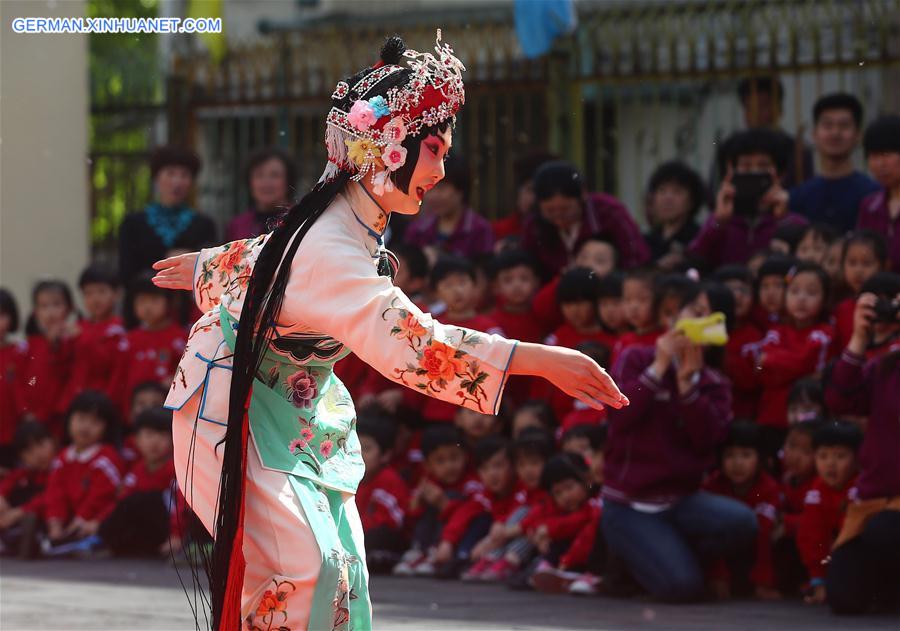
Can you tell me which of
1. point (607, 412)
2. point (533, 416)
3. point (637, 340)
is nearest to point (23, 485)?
point (533, 416)

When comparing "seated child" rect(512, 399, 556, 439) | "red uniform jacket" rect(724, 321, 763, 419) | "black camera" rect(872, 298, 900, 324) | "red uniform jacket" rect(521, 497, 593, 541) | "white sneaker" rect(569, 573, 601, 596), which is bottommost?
"white sneaker" rect(569, 573, 601, 596)

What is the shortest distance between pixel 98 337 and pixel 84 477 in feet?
3.07

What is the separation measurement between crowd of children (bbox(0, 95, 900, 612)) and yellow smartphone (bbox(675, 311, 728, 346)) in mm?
35

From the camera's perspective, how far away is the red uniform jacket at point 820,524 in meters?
6.30

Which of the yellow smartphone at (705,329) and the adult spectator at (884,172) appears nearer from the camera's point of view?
the yellow smartphone at (705,329)

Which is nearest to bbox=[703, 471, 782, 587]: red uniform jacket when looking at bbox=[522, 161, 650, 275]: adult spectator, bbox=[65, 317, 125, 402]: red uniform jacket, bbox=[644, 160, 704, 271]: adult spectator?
bbox=[522, 161, 650, 275]: adult spectator

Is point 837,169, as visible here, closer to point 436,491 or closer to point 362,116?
point 436,491

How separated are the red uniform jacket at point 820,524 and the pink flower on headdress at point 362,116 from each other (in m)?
3.33

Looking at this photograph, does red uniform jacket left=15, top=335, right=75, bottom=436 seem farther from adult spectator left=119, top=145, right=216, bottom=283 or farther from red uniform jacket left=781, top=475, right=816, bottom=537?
red uniform jacket left=781, top=475, right=816, bottom=537

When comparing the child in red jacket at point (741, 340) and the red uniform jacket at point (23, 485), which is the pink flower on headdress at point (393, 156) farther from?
the red uniform jacket at point (23, 485)

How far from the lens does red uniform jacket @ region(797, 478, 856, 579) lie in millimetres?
6301

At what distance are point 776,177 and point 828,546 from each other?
210cm

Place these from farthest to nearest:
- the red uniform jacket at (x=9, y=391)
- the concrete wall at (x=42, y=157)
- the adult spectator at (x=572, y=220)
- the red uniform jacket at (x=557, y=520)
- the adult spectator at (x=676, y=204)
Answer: the concrete wall at (x=42, y=157) < the red uniform jacket at (x=9, y=391) < the adult spectator at (x=676, y=204) < the adult spectator at (x=572, y=220) < the red uniform jacket at (x=557, y=520)

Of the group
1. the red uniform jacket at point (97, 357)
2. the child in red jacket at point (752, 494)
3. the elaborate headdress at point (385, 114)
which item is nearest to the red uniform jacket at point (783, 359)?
the child in red jacket at point (752, 494)
